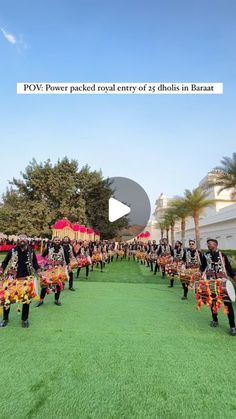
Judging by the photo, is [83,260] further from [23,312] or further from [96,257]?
[23,312]

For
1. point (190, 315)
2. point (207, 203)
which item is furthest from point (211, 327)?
point (207, 203)

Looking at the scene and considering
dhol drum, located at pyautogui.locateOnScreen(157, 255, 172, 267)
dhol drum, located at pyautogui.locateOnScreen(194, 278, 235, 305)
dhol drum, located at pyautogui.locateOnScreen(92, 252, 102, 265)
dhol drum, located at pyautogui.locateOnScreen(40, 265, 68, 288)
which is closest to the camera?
dhol drum, located at pyautogui.locateOnScreen(194, 278, 235, 305)

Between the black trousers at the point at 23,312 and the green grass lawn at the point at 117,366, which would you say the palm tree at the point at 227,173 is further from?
the black trousers at the point at 23,312

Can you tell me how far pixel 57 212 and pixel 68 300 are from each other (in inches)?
941

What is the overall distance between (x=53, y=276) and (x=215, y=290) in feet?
12.7

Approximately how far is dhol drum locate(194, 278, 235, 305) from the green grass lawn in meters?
0.63

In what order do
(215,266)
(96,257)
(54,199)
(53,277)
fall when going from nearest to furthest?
A: (215,266), (53,277), (96,257), (54,199)

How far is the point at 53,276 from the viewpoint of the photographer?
7586 millimetres

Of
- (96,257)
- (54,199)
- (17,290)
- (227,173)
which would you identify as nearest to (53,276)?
(17,290)

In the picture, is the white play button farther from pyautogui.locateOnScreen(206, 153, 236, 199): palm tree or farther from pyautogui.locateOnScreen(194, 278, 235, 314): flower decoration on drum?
pyautogui.locateOnScreen(194, 278, 235, 314): flower decoration on drum

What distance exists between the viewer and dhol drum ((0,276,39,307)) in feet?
18.6

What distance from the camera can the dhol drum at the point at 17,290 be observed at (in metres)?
5.67

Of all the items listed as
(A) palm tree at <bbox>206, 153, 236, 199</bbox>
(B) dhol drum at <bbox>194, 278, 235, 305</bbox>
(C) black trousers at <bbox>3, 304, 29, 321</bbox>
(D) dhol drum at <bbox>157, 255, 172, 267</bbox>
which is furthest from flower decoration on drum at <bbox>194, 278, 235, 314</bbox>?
(A) palm tree at <bbox>206, 153, 236, 199</bbox>

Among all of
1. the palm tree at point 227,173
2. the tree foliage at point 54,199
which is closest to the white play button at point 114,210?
the tree foliage at point 54,199
